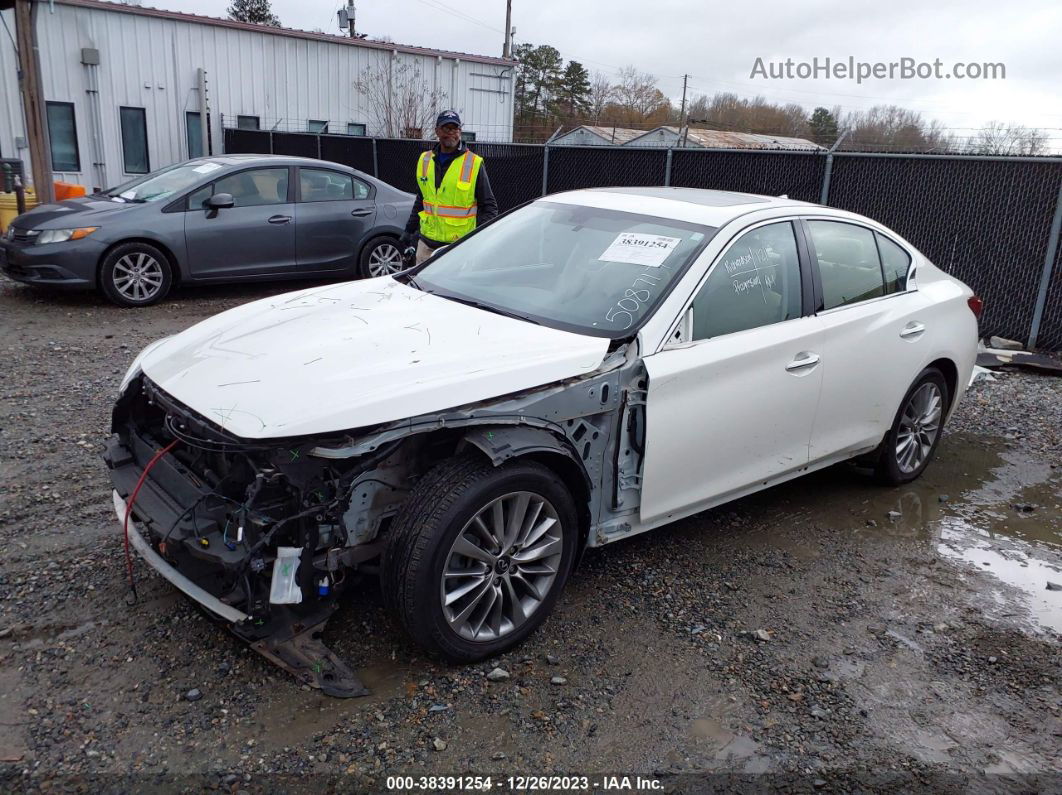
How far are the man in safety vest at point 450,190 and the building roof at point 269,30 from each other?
1468 centimetres

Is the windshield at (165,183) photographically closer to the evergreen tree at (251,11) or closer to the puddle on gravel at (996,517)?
the puddle on gravel at (996,517)

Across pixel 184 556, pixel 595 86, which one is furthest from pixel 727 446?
pixel 595 86

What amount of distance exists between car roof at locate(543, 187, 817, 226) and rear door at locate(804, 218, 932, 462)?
36 centimetres

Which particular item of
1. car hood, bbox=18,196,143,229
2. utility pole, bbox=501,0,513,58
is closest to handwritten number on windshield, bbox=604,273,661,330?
car hood, bbox=18,196,143,229

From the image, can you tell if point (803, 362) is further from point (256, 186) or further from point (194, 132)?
point (194, 132)

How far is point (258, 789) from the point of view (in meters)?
2.51

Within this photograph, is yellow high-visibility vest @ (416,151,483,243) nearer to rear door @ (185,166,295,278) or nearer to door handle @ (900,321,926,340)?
door handle @ (900,321,926,340)

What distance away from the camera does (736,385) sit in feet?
12.0

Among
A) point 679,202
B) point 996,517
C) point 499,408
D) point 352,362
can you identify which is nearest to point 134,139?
point 679,202

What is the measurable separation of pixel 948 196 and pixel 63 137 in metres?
17.0

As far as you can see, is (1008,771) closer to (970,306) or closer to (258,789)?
(258,789)

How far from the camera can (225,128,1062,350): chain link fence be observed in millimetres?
8297

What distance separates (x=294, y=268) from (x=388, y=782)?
7.80 meters

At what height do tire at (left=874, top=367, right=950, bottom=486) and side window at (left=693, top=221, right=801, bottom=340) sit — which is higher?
side window at (left=693, top=221, right=801, bottom=340)
